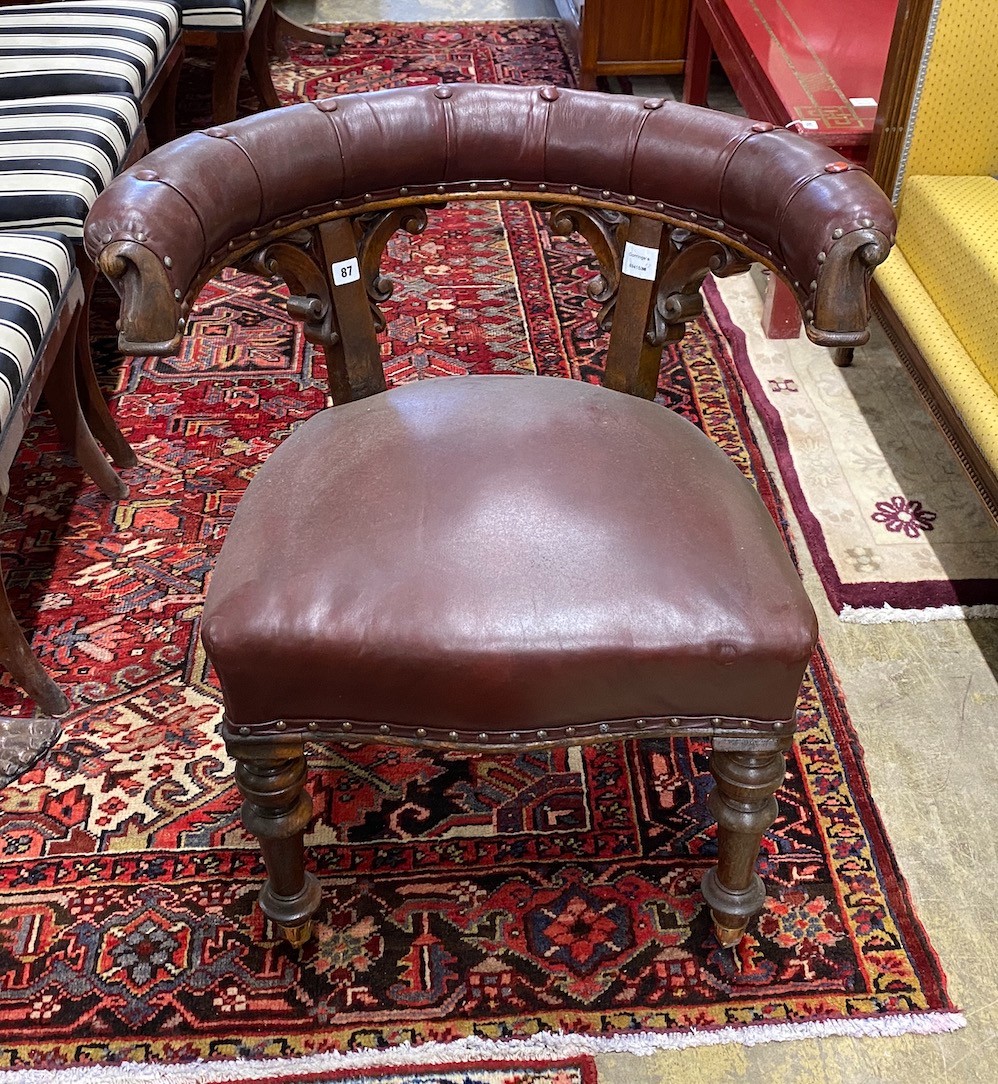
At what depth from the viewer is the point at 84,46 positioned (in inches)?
106

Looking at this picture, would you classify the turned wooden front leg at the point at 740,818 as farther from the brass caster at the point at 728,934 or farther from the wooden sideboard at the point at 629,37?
the wooden sideboard at the point at 629,37

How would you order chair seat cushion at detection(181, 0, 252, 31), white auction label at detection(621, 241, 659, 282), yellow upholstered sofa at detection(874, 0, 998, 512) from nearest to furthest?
white auction label at detection(621, 241, 659, 282), yellow upholstered sofa at detection(874, 0, 998, 512), chair seat cushion at detection(181, 0, 252, 31)

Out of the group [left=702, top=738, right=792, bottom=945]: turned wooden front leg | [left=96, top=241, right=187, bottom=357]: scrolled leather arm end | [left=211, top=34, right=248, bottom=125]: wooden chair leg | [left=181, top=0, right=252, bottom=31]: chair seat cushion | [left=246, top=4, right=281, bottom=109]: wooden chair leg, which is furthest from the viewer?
[left=246, top=4, right=281, bottom=109]: wooden chair leg

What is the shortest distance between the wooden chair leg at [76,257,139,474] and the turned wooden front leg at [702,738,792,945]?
148cm

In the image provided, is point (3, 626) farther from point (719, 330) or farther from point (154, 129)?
point (154, 129)

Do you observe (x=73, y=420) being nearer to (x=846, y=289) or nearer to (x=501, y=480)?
(x=501, y=480)

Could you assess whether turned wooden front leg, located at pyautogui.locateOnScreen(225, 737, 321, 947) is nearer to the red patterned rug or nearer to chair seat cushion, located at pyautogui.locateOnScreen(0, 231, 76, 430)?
the red patterned rug

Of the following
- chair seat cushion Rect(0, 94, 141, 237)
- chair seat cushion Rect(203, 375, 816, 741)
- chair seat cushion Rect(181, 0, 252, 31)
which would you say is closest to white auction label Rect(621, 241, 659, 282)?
chair seat cushion Rect(203, 375, 816, 741)

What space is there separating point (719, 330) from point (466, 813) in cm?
161

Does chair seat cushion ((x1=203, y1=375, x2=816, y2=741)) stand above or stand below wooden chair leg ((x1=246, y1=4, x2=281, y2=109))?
above

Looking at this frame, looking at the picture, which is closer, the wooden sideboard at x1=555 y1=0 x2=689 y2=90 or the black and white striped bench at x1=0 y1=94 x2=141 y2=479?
the black and white striped bench at x1=0 y1=94 x2=141 y2=479

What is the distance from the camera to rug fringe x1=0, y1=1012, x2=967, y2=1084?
4.87 feet

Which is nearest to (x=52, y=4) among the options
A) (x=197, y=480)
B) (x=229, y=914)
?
Result: (x=197, y=480)

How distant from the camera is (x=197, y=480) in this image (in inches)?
97.4
